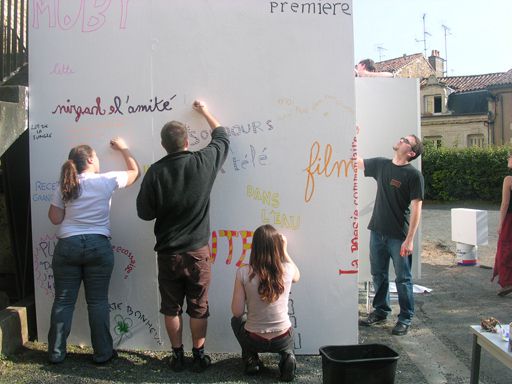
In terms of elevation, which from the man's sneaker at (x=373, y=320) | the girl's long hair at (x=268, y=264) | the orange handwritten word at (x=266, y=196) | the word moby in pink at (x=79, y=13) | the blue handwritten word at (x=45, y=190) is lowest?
the man's sneaker at (x=373, y=320)

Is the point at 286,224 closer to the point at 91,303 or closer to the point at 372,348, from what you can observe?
the point at 372,348

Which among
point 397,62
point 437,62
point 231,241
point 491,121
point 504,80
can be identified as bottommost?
point 231,241

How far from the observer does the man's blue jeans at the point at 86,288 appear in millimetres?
3859

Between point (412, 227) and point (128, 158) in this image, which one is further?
point (412, 227)

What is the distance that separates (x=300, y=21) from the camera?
13.3ft

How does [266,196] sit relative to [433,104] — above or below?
below

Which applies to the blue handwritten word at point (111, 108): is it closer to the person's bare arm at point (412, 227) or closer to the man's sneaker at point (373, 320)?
the person's bare arm at point (412, 227)

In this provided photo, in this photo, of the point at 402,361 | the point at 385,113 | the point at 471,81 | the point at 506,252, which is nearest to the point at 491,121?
the point at 471,81

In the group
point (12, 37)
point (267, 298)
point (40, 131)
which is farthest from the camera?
point (12, 37)

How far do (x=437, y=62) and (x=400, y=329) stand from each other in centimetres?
4500

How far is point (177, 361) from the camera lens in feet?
12.6

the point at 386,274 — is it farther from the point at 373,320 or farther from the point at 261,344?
the point at 261,344

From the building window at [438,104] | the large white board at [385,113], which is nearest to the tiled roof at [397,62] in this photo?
the building window at [438,104]

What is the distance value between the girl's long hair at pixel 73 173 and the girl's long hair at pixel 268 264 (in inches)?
57.0
